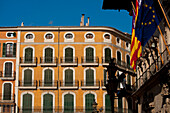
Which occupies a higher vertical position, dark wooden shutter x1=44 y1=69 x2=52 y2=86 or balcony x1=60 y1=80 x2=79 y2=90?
dark wooden shutter x1=44 y1=69 x2=52 y2=86

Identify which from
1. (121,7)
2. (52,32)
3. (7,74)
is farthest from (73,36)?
(121,7)

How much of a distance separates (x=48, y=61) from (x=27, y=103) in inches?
234

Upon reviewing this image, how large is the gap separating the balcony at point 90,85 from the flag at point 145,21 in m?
21.8

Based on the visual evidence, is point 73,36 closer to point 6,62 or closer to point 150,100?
point 6,62

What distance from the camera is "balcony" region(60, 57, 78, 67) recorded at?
49.4m

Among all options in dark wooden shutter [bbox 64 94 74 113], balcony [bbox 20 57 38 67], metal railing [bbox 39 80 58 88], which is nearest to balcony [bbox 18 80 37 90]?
metal railing [bbox 39 80 58 88]

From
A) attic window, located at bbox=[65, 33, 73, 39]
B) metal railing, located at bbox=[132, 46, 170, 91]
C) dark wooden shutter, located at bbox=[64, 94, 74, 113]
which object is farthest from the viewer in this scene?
attic window, located at bbox=[65, 33, 73, 39]

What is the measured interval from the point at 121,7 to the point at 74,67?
16.9 m

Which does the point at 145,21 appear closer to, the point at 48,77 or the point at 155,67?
the point at 155,67

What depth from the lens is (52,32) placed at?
51312mm

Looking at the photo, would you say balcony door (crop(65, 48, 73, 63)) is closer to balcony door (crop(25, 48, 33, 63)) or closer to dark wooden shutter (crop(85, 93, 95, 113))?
balcony door (crop(25, 48, 33, 63))

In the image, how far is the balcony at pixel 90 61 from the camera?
49.3 meters

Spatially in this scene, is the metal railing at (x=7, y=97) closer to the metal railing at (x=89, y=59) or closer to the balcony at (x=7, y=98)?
the balcony at (x=7, y=98)

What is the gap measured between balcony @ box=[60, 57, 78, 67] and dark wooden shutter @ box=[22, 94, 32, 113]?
19.3 ft
